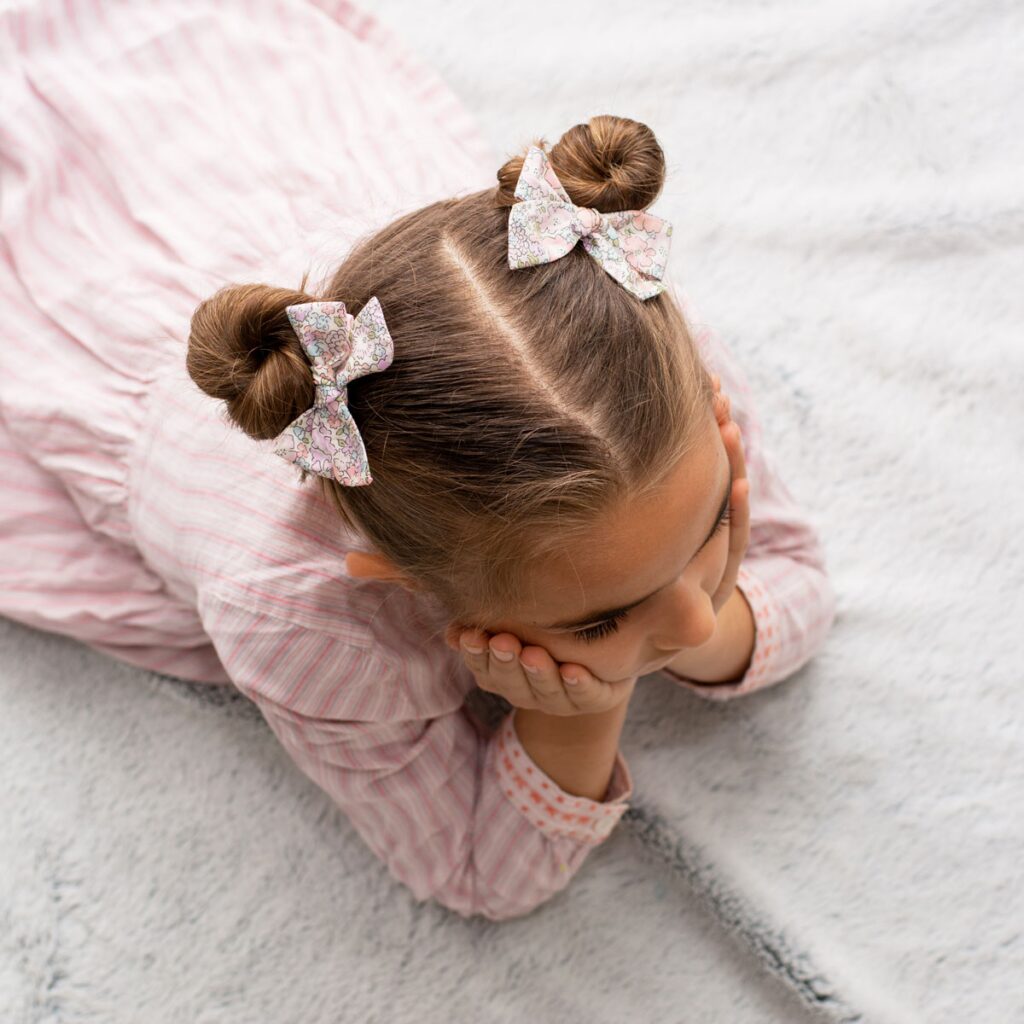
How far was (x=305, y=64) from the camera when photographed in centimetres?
97

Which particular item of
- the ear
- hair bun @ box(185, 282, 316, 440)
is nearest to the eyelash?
the ear

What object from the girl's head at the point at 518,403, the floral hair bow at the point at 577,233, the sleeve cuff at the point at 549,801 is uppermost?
the floral hair bow at the point at 577,233

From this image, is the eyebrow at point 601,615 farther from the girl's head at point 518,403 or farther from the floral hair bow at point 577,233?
the floral hair bow at point 577,233

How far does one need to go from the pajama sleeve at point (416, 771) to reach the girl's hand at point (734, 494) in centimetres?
20

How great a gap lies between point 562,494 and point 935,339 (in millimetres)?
606

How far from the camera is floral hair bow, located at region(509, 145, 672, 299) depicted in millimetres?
595

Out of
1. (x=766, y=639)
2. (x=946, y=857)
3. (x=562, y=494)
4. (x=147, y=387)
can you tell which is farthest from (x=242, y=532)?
(x=946, y=857)

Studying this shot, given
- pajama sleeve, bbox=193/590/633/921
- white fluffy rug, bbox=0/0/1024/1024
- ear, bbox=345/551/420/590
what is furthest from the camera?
white fluffy rug, bbox=0/0/1024/1024

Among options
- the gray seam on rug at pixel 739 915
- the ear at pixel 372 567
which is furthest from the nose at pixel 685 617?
→ the gray seam on rug at pixel 739 915

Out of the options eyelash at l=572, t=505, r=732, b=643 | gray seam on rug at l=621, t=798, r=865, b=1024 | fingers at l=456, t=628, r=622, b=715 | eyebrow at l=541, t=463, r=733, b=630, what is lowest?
gray seam on rug at l=621, t=798, r=865, b=1024

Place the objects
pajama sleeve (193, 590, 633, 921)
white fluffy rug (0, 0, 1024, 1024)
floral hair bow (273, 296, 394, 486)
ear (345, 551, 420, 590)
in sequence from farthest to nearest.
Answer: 1. white fluffy rug (0, 0, 1024, 1024)
2. pajama sleeve (193, 590, 633, 921)
3. ear (345, 551, 420, 590)
4. floral hair bow (273, 296, 394, 486)

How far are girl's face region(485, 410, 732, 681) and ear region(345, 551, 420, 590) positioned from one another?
0.22 feet

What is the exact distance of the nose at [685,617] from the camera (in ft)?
2.17

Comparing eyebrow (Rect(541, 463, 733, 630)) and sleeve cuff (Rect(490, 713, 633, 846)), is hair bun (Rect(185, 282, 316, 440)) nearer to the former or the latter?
eyebrow (Rect(541, 463, 733, 630))
